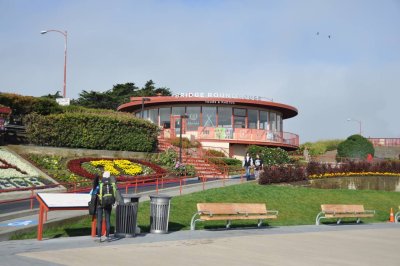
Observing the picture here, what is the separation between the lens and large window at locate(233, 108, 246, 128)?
46.5 meters

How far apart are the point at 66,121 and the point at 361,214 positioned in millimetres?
18527

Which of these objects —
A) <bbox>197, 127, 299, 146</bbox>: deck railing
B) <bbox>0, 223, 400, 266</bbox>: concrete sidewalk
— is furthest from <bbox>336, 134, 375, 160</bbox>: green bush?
<bbox>0, 223, 400, 266</bbox>: concrete sidewalk

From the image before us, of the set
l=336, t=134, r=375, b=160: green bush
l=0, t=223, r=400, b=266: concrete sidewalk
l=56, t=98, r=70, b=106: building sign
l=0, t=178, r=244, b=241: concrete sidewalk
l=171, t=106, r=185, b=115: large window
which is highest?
l=171, t=106, r=185, b=115: large window

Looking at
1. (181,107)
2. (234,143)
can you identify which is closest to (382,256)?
(234,143)

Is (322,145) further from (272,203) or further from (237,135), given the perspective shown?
(272,203)

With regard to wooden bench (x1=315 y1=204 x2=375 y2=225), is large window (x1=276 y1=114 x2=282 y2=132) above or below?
above

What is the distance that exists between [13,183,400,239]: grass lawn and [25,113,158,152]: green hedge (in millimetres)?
11639

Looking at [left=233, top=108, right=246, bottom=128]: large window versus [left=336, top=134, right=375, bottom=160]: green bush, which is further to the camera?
[left=336, top=134, right=375, bottom=160]: green bush

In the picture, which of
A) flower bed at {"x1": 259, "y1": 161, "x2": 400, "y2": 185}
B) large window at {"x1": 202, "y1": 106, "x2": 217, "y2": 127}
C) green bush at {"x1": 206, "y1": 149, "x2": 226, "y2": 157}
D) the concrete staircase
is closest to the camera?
flower bed at {"x1": 259, "y1": 161, "x2": 400, "y2": 185}

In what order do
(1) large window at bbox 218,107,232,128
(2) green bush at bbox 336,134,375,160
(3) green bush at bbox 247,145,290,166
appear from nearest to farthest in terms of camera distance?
(3) green bush at bbox 247,145,290,166 < (1) large window at bbox 218,107,232,128 < (2) green bush at bbox 336,134,375,160

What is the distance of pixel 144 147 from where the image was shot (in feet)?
114

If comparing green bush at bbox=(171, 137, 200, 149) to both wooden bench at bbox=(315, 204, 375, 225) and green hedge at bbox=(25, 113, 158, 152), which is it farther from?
wooden bench at bbox=(315, 204, 375, 225)

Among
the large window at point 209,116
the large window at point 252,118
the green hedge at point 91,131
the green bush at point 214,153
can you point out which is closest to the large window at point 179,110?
the large window at point 209,116

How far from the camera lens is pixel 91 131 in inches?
1270
